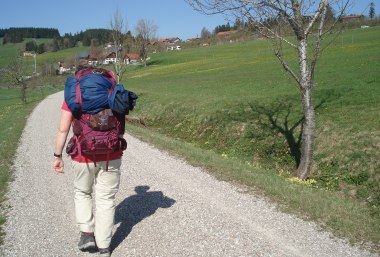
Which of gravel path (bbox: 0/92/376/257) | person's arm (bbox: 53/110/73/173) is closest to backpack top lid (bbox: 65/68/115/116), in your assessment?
person's arm (bbox: 53/110/73/173)

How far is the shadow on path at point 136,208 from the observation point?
5.20 metres

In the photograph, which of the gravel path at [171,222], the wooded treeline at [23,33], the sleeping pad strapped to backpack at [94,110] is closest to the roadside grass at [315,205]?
the gravel path at [171,222]

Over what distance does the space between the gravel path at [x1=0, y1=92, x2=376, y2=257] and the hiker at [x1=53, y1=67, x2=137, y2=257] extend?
36 centimetres

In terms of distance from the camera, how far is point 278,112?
15562 millimetres

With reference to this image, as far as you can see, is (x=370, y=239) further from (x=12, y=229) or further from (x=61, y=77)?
(x=61, y=77)

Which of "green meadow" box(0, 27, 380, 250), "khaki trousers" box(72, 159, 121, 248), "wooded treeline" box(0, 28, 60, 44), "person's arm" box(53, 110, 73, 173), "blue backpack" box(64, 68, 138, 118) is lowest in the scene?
"green meadow" box(0, 27, 380, 250)

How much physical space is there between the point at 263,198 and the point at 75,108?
3.65 meters

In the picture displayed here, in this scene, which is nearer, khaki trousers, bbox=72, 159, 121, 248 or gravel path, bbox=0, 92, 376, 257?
khaki trousers, bbox=72, 159, 121, 248

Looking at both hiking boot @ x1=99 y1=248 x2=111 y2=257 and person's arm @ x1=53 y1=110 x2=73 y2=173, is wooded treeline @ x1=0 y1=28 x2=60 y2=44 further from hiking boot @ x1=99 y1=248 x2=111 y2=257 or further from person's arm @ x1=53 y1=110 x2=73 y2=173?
hiking boot @ x1=99 y1=248 x2=111 y2=257

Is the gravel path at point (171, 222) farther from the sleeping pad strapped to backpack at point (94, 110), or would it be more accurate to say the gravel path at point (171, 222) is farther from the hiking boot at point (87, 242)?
the sleeping pad strapped to backpack at point (94, 110)

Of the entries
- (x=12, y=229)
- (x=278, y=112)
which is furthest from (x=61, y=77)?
(x=12, y=229)

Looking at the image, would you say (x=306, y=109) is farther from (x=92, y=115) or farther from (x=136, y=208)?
(x=92, y=115)

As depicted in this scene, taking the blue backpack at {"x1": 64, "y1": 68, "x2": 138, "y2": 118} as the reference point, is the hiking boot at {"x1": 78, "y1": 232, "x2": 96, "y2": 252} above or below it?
below

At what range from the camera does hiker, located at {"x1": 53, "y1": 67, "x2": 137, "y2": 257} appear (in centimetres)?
423
